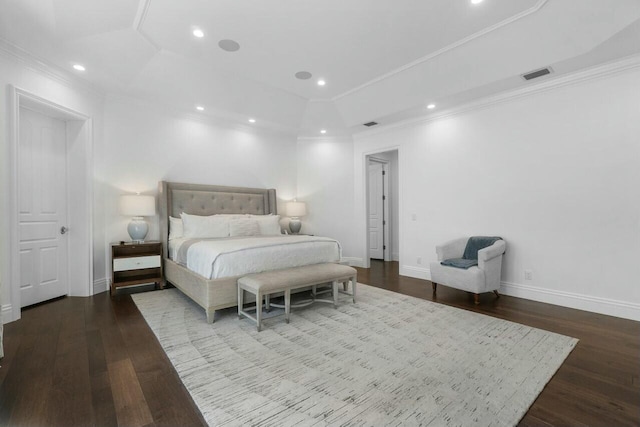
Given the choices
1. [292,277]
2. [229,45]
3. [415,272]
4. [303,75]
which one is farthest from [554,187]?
[229,45]

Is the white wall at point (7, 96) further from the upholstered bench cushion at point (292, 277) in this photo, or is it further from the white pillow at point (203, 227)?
the upholstered bench cushion at point (292, 277)

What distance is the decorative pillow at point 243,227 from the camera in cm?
462

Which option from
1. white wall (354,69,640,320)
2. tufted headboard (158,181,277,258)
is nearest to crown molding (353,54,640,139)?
white wall (354,69,640,320)

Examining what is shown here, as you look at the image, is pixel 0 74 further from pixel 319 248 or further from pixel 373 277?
pixel 373 277

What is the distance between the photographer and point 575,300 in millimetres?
3443

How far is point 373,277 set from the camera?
17.0 ft

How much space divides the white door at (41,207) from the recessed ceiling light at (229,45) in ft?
8.30

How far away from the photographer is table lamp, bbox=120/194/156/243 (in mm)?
4133

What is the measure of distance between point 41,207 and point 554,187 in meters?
6.52

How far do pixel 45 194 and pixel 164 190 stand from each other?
1389 mm

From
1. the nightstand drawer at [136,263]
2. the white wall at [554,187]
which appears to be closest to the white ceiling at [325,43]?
the white wall at [554,187]

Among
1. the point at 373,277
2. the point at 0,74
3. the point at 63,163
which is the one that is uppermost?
the point at 0,74

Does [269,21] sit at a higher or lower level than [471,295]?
higher

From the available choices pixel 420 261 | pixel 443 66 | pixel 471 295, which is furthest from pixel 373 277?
pixel 443 66
